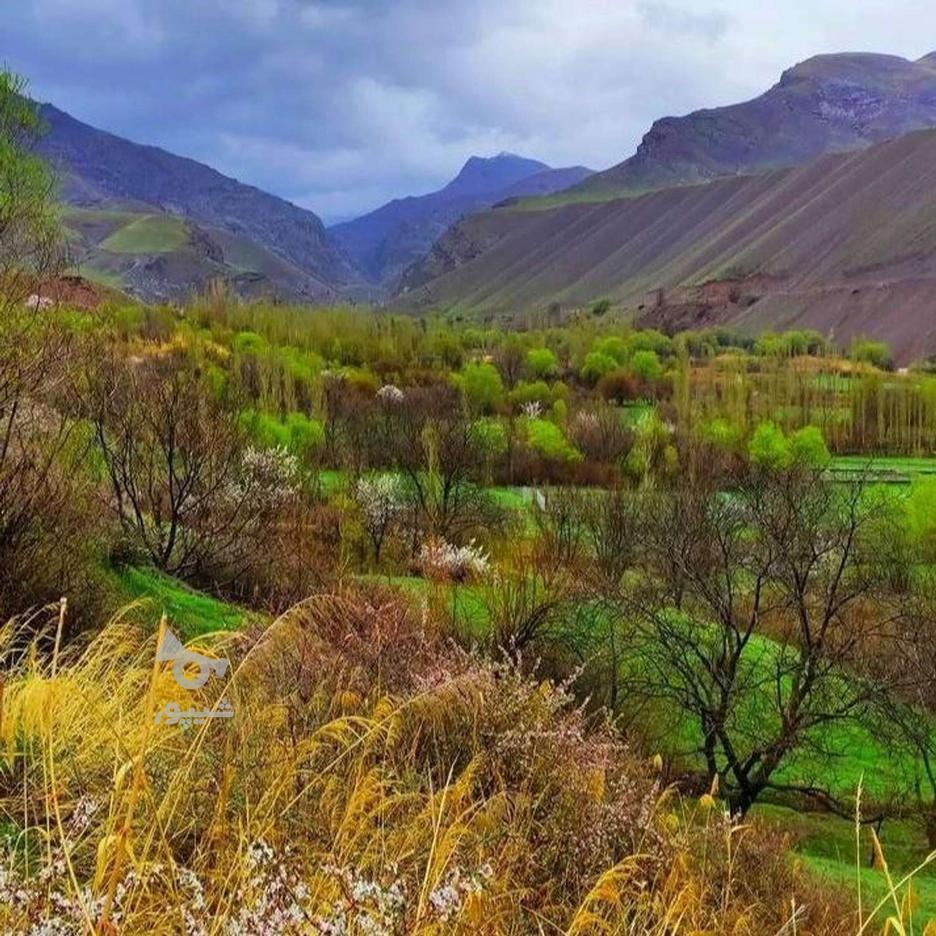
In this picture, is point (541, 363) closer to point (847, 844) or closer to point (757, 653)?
point (757, 653)

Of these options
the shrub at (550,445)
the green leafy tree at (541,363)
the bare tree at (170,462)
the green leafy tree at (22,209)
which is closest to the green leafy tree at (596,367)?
the green leafy tree at (541,363)

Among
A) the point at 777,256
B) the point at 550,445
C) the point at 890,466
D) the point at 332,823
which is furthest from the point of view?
the point at 777,256

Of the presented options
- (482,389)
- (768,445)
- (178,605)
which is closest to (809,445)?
(768,445)

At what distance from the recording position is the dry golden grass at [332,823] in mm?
3406

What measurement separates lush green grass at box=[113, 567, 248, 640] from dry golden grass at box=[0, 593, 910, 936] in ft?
12.7

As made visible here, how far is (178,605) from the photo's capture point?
13.1m

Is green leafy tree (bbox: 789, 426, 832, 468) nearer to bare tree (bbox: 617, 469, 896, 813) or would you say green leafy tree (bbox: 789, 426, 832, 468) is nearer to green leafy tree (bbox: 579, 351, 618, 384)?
bare tree (bbox: 617, 469, 896, 813)

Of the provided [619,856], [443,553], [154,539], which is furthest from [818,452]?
[619,856]

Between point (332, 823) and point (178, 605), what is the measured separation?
9.27 meters

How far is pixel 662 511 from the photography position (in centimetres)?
2631

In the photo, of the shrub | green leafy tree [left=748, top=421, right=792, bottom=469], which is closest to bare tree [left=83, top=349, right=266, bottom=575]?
the shrub

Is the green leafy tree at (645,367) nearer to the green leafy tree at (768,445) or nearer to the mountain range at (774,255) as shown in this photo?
the green leafy tree at (768,445)

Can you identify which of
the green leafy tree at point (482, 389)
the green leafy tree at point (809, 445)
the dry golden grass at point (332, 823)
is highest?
the green leafy tree at point (482, 389)

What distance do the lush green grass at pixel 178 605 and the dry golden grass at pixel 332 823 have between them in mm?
3872
